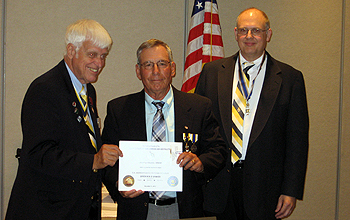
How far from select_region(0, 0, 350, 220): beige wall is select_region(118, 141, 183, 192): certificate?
7.30ft

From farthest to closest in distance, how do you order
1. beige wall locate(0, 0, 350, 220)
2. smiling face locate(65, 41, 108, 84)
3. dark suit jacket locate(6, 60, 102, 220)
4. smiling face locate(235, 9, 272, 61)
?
beige wall locate(0, 0, 350, 220) → smiling face locate(235, 9, 272, 61) → smiling face locate(65, 41, 108, 84) → dark suit jacket locate(6, 60, 102, 220)

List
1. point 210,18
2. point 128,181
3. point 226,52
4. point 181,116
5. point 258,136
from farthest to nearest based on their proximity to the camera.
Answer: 1. point 226,52
2. point 210,18
3. point 258,136
4. point 181,116
5. point 128,181

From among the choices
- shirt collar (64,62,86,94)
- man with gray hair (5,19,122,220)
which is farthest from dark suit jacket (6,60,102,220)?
shirt collar (64,62,86,94)

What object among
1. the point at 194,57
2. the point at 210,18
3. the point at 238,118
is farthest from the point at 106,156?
the point at 210,18

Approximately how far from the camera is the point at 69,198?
1777mm

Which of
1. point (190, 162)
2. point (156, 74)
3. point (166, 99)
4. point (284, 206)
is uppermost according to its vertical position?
point (156, 74)

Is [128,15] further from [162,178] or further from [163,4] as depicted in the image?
[162,178]

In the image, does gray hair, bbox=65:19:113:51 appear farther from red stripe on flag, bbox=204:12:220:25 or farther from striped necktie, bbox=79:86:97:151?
red stripe on flag, bbox=204:12:220:25

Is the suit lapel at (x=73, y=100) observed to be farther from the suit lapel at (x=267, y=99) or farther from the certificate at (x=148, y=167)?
the suit lapel at (x=267, y=99)

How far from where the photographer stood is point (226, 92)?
2357 millimetres

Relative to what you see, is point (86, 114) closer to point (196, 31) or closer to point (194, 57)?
point (194, 57)

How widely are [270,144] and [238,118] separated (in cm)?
30

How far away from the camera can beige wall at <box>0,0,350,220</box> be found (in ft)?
12.1

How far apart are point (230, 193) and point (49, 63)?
270cm
